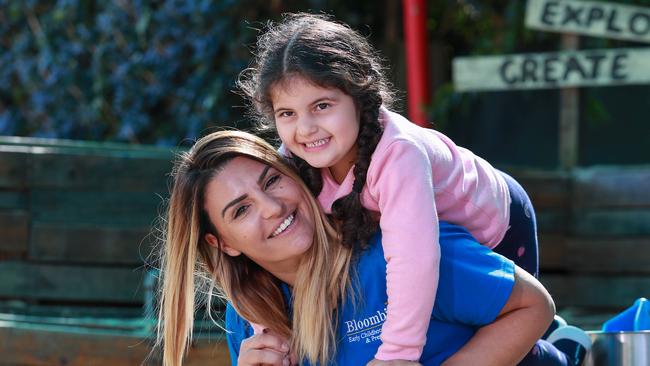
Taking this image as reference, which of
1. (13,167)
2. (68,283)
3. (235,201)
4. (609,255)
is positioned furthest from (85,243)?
(235,201)


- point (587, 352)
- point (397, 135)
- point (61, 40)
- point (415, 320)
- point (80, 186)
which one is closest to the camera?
point (415, 320)

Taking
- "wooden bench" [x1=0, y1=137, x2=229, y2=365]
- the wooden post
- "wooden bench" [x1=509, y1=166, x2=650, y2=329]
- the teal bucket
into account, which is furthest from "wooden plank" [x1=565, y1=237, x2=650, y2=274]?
the teal bucket

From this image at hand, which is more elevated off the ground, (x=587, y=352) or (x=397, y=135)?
(x=397, y=135)

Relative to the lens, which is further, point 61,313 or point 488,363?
point 61,313

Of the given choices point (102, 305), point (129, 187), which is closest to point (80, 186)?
point (129, 187)

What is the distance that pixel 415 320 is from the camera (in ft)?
7.69

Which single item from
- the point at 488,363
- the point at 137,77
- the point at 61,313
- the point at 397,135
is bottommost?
the point at 61,313

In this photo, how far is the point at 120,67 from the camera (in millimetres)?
6766

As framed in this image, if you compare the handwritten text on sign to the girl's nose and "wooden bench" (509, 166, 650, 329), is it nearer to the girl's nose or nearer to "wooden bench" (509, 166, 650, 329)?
"wooden bench" (509, 166, 650, 329)

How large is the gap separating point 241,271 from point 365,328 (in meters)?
0.41

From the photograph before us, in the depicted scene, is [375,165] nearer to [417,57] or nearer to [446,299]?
[446,299]

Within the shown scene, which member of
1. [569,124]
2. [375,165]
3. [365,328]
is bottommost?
[569,124]

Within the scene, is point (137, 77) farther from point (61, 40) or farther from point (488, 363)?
point (488, 363)

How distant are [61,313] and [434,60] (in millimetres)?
2720
